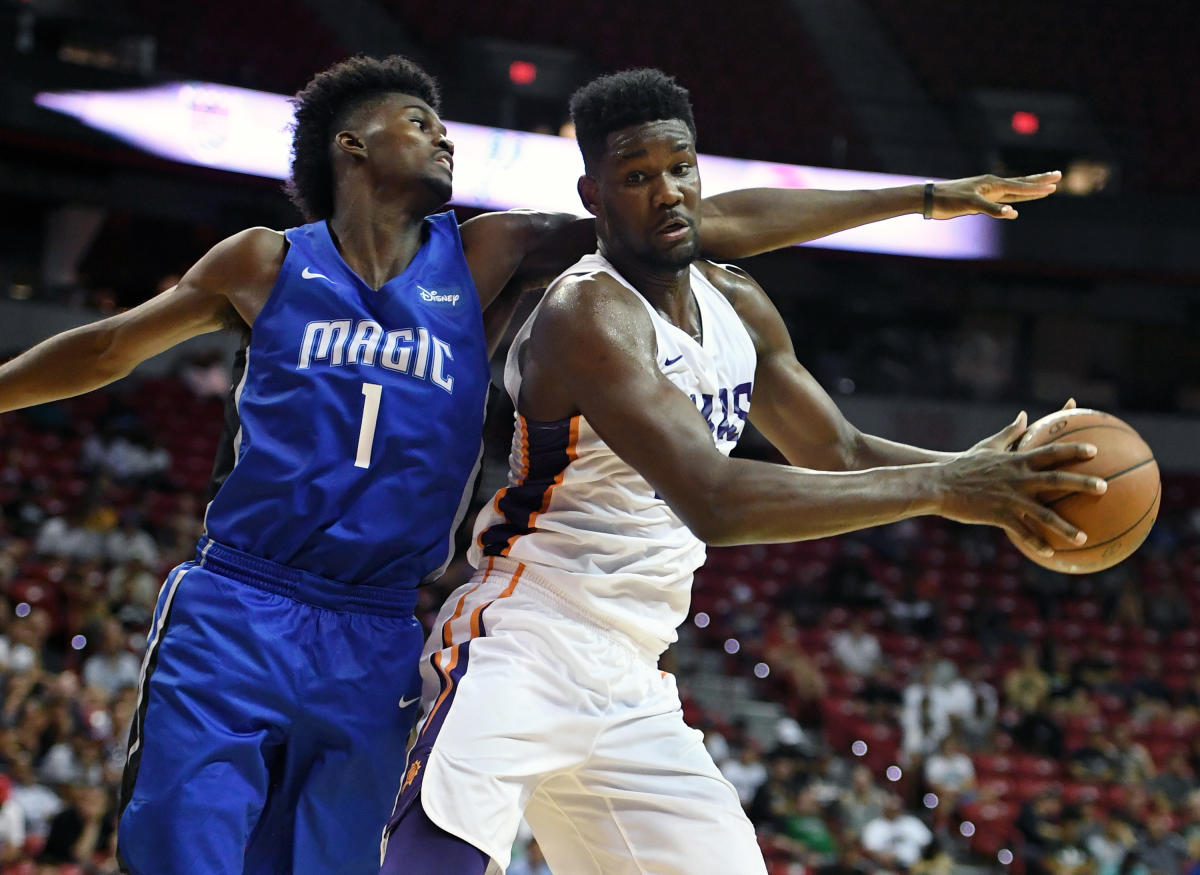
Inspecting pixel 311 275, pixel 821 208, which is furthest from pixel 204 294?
pixel 821 208

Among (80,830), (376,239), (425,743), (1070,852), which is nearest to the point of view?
(425,743)

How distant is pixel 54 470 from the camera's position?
11484 millimetres

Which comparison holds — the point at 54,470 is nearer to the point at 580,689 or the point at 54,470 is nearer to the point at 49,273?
the point at 49,273

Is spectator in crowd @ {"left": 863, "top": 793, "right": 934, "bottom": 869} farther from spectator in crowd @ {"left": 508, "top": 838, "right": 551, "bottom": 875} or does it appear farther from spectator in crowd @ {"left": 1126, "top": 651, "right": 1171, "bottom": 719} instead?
spectator in crowd @ {"left": 1126, "top": 651, "right": 1171, "bottom": 719}

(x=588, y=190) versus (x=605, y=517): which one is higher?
(x=588, y=190)

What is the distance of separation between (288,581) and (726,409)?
1017mm

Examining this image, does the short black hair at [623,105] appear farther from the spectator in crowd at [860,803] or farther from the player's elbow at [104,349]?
the spectator in crowd at [860,803]

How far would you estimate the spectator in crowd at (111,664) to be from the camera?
8.55 metres

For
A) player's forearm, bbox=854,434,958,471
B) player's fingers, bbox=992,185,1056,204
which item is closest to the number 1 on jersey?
player's forearm, bbox=854,434,958,471

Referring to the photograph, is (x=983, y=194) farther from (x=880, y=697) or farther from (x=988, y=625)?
(x=988, y=625)

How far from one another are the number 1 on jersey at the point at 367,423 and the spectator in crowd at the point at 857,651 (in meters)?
9.65

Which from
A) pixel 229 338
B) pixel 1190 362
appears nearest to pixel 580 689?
pixel 229 338

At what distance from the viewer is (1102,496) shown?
8.21 feet

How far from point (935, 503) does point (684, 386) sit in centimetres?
68
